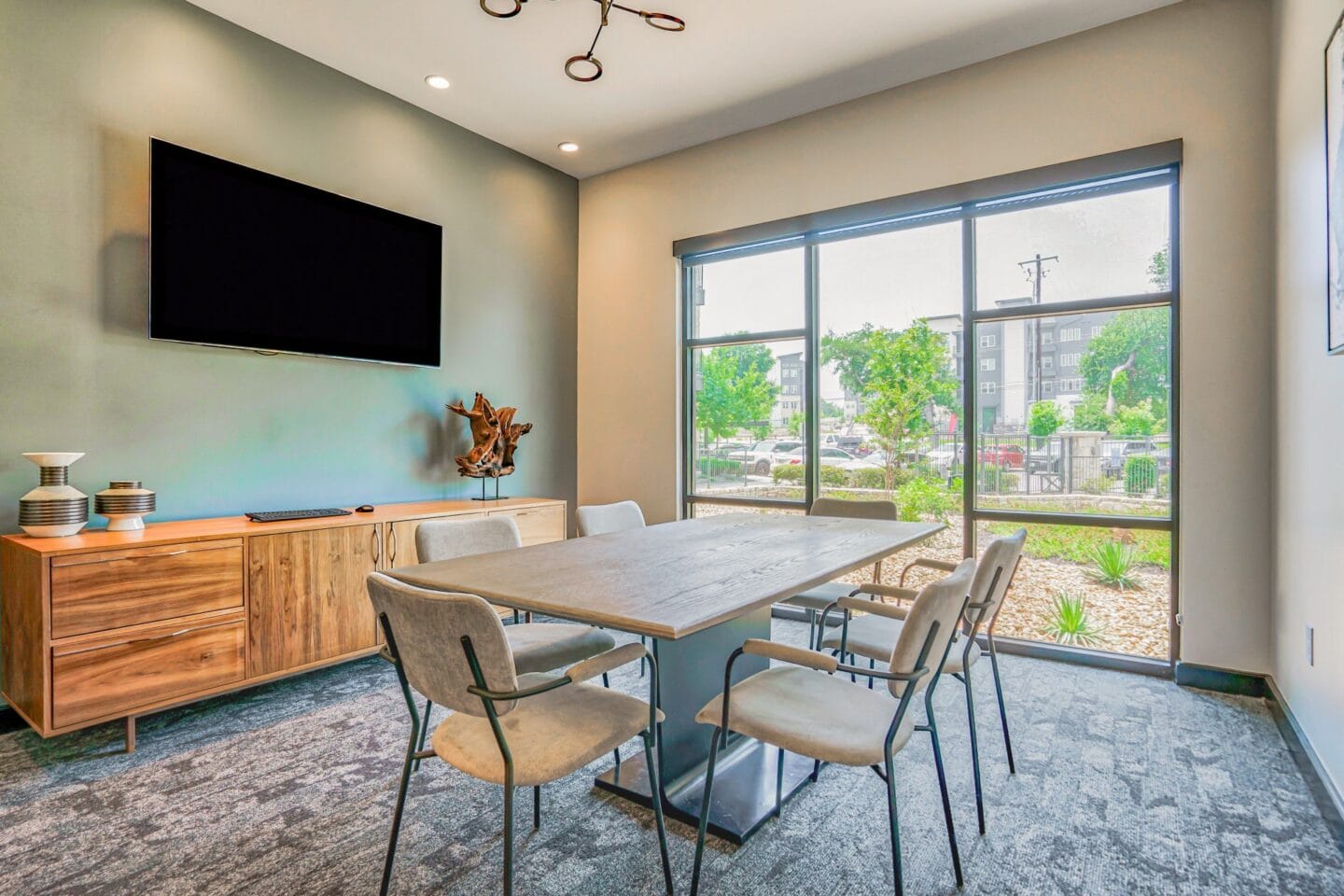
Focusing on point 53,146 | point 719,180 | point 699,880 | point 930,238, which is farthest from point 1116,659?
point 53,146

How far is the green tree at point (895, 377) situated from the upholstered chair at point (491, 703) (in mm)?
2721

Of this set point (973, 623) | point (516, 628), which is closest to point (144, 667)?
point (516, 628)

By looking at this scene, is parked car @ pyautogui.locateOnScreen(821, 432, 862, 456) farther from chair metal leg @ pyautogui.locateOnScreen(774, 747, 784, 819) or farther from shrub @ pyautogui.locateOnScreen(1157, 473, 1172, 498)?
chair metal leg @ pyautogui.locateOnScreen(774, 747, 784, 819)

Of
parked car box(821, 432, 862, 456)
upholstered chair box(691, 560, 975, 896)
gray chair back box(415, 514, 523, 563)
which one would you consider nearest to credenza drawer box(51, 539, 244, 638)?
gray chair back box(415, 514, 523, 563)

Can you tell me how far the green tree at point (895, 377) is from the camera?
3818mm

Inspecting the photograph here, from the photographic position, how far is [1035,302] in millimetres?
3504

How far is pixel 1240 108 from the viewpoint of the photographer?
2953mm

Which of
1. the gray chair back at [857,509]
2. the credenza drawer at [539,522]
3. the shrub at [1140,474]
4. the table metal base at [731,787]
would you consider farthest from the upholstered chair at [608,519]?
the shrub at [1140,474]

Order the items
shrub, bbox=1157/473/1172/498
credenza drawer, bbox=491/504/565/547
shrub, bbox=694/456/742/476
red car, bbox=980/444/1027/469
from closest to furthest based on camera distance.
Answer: shrub, bbox=1157/473/1172/498, red car, bbox=980/444/1027/469, credenza drawer, bbox=491/504/565/547, shrub, bbox=694/456/742/476

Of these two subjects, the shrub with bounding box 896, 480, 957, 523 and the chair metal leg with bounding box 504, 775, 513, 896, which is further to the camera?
the shrub with bounding box 896, 480, 957, 523

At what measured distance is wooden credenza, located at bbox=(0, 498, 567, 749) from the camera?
7.61 ft

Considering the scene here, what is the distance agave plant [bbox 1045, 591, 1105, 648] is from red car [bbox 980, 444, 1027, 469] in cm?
71

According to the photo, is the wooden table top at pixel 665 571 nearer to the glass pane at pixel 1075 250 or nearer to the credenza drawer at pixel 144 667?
the credenza drawer at pixel 144 667

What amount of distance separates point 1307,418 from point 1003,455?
4.37 ft
